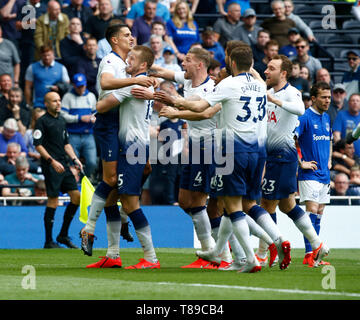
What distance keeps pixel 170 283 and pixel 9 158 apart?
26.6 ft

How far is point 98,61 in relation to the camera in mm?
17516

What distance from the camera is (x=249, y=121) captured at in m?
8.93

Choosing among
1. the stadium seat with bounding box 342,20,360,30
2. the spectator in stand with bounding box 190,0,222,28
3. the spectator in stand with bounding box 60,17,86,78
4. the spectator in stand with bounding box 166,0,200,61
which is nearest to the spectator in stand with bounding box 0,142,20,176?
the spectator in stand with bounding box 60,17,86,78

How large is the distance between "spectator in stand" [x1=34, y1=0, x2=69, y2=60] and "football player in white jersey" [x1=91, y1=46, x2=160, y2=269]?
26.7 ft

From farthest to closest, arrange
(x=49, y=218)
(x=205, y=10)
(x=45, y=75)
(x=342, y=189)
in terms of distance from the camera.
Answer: (x=205, y=10) → (x=45, y=75) → (x=342, y=189) → (x=49, y=218)

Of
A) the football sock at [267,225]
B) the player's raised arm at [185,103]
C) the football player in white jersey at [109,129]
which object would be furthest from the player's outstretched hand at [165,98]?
the football sock at [267,225]

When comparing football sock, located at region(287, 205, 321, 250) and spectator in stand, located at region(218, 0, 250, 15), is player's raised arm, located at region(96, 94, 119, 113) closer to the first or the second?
football sock, located at region(287, 205, 321, 250)

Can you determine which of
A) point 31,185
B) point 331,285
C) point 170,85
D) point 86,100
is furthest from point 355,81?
point 331,285

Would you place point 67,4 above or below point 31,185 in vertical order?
above

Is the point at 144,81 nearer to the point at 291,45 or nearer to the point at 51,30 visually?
the point at 51,30

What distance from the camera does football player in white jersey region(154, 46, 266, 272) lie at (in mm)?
8828

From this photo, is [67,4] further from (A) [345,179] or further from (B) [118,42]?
(B) [118,42]

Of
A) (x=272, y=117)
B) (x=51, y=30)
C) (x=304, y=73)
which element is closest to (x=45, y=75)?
(x=51, y=30)

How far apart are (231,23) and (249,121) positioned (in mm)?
11216
